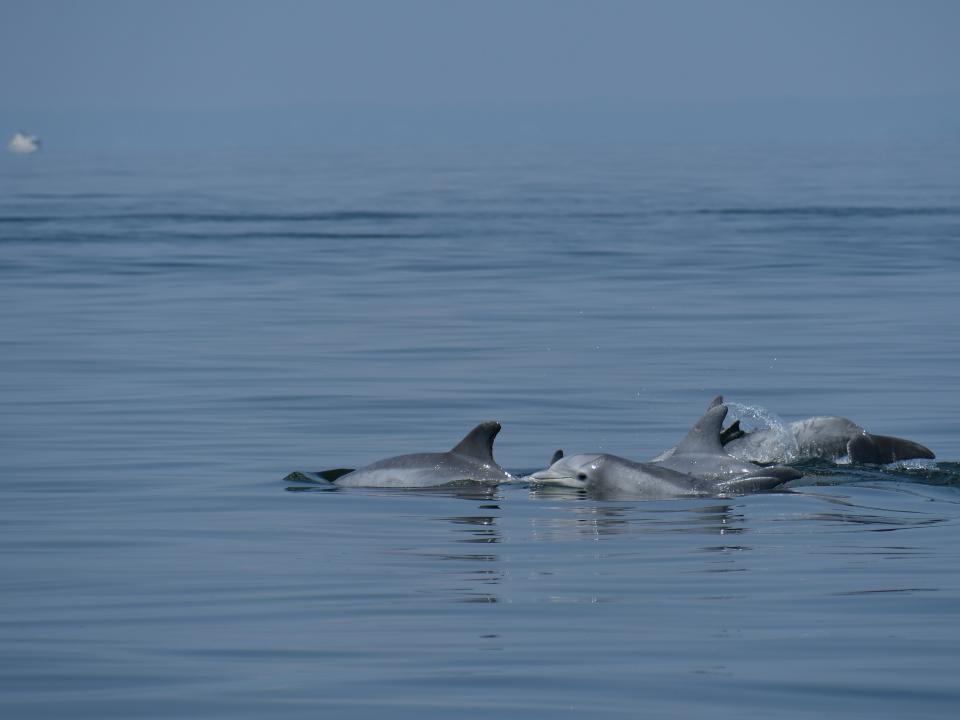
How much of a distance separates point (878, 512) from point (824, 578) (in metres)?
2.79

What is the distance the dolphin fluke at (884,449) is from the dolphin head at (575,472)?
2.30 m

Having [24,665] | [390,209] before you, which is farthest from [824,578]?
[390,209]

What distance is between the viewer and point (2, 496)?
15.4 meters

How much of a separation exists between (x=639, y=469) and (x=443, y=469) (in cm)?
155

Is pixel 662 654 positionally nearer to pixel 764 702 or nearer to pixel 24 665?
pixel 764 702

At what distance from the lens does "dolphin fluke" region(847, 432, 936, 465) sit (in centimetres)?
1591

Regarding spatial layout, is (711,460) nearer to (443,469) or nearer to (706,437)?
(706,437)

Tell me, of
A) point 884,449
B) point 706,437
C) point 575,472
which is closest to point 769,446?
point 884,449

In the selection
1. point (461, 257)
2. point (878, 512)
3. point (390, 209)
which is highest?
point (390, 209)

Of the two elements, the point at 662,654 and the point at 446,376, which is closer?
the point at 662,654

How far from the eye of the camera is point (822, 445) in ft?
55.1

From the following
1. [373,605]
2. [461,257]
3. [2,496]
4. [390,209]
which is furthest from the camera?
[390,209]

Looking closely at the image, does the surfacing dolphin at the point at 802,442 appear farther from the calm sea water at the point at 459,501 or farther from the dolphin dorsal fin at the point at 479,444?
the dolphin dorsal fin at the point at 479,444

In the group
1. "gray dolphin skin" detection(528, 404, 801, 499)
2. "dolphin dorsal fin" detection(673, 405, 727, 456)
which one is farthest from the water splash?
"gray dolphin skin" detection(528, 404, 801, 499)
